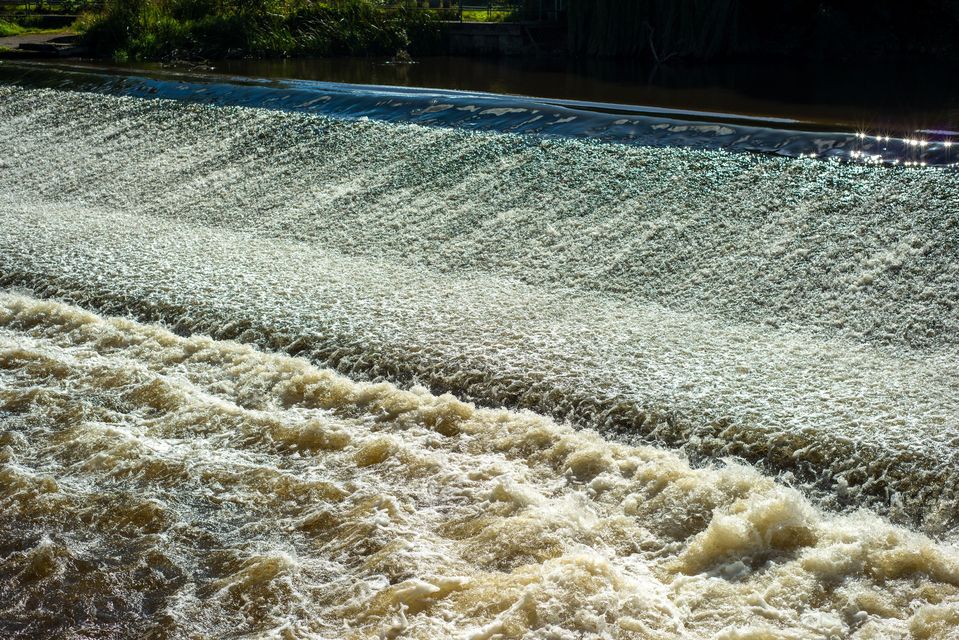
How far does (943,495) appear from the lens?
4.04m

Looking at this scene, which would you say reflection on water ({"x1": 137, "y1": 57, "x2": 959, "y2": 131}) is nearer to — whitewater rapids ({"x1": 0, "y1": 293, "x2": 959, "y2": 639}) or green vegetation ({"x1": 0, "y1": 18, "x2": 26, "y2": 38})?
green vegetation ({"x1": 0, "y1": 18, "x2": 26, "y2": 38})

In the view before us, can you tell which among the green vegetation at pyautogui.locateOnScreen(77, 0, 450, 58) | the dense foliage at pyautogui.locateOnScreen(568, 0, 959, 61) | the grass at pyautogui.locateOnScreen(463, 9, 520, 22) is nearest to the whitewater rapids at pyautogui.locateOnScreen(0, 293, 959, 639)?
the dense foliage at pyautogui.locateOnScreen(568, 0, 959, 61)

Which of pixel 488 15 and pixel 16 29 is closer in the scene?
pixel 16 29

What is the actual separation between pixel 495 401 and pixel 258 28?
1547 cm

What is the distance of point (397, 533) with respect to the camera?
4000 mm

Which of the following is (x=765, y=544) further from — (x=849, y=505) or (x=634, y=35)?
(x=634, y=35)

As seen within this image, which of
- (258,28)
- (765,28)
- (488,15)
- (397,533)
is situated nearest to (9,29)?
(258,28)

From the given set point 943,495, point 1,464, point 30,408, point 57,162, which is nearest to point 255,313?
point 30,408

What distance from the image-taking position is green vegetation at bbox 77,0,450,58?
704 inches

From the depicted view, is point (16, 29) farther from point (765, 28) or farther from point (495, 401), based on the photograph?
point (495, 401)

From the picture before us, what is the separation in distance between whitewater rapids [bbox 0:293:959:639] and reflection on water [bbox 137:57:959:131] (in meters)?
7.78

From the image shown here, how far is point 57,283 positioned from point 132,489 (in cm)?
321

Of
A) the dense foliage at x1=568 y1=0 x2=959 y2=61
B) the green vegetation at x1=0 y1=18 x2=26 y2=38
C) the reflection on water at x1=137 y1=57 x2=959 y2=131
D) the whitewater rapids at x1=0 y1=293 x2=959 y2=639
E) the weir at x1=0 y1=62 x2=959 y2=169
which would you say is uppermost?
the dense foliage at x1=568 y1=0 x2=959 y2=61

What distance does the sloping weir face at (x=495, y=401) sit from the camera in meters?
3.64
